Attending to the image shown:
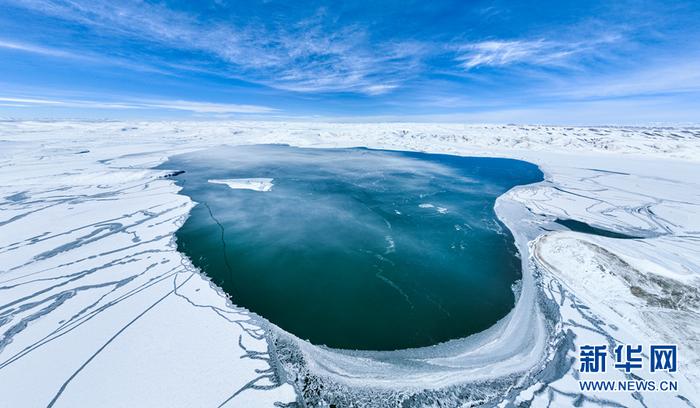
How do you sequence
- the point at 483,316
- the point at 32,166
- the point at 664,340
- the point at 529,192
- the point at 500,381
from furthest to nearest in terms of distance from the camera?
the point at 32,166 < the point at 529,192 < the point at 483,316 < the point at 664,340 < the point at 500,381

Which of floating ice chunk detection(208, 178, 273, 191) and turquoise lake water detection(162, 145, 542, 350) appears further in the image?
floating ice chunk detection(208, 178, 273, 191)

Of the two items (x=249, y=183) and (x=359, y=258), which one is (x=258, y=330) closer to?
(x=359, y=258)

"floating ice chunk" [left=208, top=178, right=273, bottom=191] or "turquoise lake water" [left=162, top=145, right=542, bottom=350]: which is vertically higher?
"floating ice chunk" [left=208, top=178, right=273, bottom=191]

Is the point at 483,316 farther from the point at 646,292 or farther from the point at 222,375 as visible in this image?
the point at 222,375

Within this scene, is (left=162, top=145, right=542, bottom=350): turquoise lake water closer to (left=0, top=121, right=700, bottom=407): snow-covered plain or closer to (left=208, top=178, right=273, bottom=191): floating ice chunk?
(left=0, top=121, right=700, bottom=407): snow-covered plain

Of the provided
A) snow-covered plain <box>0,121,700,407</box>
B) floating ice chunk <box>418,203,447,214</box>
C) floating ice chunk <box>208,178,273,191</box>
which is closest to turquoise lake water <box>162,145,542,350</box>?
floating ice chunk <box>418,203,447,214</box>

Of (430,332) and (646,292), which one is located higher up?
(646,292)

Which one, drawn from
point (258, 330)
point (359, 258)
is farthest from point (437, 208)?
point (258, 330)

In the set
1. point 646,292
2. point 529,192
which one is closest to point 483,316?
point 646,292
